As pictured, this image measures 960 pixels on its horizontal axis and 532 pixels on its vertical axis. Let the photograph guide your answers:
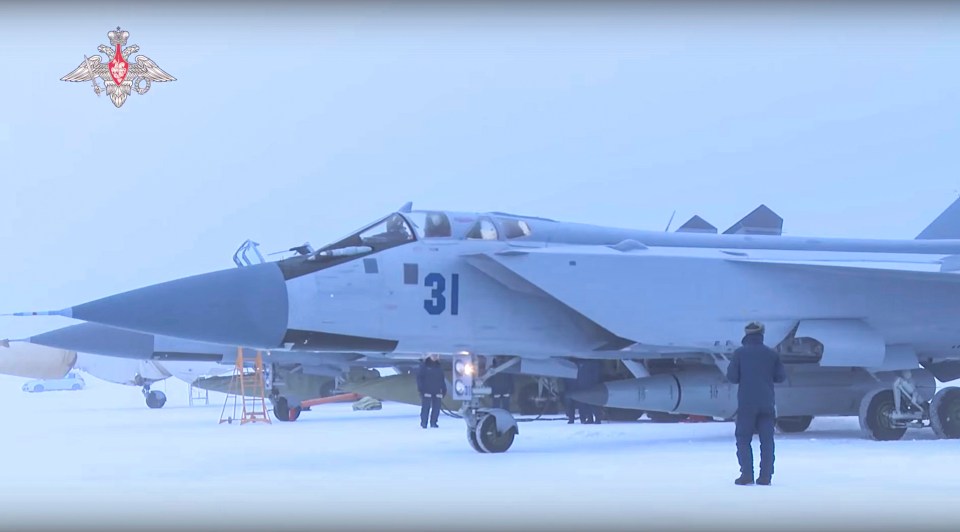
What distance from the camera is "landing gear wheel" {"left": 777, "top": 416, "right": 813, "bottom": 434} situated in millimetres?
14378

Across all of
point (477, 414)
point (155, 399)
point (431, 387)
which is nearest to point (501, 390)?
point (431, 387)

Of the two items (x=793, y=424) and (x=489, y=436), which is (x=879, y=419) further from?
(x=489, y=436)

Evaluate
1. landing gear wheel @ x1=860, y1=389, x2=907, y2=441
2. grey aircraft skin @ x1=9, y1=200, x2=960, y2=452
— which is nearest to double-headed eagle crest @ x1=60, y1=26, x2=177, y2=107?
grey aircraft skin @ x1=9, y1=200, x2=960, y2=452

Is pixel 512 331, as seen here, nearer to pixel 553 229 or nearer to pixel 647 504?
pixel 553 229

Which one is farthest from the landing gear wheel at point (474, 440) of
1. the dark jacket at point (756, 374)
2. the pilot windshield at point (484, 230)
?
the dark jacket at point (756, 374)

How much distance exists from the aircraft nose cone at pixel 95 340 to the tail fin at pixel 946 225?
11.7 m

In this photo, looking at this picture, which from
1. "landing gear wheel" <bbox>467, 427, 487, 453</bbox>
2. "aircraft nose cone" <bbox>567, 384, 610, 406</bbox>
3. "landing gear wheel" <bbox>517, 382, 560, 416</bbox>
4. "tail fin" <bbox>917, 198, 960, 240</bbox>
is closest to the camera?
"landing gear wheel" <bbox>467, 427, 487, 453</bbox>

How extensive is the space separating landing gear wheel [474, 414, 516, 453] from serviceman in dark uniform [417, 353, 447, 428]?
528 centimetres

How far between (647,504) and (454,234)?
15.6 ft

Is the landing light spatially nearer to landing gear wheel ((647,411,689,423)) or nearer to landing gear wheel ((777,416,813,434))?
landing gear wheel ((777,416,813,434))

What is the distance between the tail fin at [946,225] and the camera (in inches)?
654

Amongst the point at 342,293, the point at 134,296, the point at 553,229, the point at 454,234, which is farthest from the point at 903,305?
the point at 134,296

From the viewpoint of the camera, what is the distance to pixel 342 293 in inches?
409

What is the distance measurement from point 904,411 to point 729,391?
179 cm
